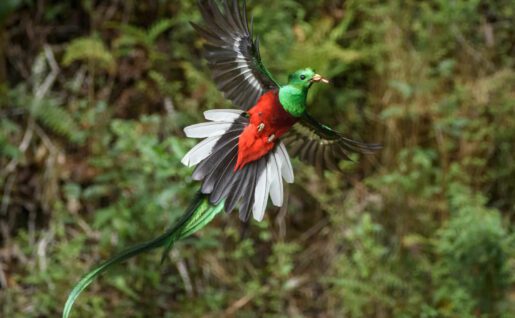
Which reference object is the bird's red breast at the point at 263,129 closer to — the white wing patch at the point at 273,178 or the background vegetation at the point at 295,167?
the white wing patch at the point at 273,178

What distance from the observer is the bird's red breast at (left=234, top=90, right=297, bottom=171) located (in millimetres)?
1036

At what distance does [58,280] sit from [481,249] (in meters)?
1.80

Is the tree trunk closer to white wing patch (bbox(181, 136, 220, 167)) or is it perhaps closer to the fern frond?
the fern frond

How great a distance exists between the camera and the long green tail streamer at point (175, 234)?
1.00 m

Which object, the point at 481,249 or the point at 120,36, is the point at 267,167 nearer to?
the point at 481,249

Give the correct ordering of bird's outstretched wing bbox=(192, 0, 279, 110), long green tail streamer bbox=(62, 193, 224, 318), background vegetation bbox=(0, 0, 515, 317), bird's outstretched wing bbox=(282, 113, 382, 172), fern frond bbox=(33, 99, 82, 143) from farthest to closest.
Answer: fern frond bbox=(33, 99, 82, 143), background vegetation bbox=(0, 0, 515, 317), bird's outstretched wing bbox=(282, 113, 382, 172), bird's outstretched wing bbox=(192, 0, 279, 110), long green tail streamer bbox=(62, 193, 224, 318)

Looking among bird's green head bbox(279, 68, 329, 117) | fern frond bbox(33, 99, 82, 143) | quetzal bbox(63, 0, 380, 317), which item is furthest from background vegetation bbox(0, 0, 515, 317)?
bird's green head bbox(279, 68, 329, 117)

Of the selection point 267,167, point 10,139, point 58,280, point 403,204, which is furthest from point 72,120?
point 267,167

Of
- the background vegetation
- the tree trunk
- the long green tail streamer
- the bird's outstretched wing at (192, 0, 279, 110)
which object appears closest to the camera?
the long green tail streamer

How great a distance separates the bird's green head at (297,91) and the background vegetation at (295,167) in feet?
5.35

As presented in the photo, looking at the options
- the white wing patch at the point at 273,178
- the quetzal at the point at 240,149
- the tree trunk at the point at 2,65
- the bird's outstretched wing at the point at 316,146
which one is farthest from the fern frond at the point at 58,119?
the white wing patch at the point at 273,178

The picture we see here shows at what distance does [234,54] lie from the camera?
1.22 metres

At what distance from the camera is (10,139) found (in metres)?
3.66

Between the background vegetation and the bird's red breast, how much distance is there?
1567 mm
